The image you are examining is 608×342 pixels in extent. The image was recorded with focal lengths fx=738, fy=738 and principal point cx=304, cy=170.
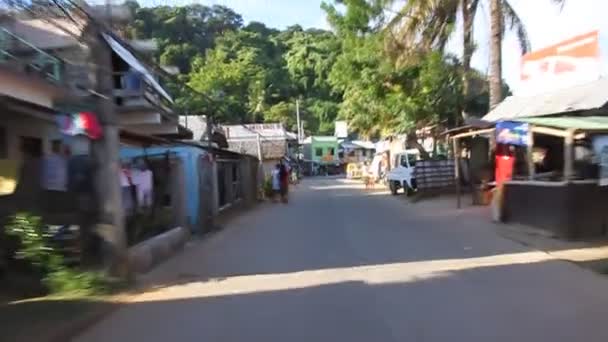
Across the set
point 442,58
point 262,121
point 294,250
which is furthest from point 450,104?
point 262,121

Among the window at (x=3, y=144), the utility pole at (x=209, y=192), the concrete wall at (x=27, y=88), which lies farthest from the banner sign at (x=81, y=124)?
the utility pole at (x=209, y=192)

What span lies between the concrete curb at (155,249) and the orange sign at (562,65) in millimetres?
13231

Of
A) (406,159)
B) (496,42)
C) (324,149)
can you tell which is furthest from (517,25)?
(324,149)

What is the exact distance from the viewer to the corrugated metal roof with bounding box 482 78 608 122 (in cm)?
1911

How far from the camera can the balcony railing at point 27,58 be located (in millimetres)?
14359

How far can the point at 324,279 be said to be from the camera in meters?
10.6

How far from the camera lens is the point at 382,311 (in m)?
8.17

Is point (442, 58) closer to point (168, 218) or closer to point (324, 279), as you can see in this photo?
point (168, 218)

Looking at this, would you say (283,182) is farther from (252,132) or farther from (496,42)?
(252,132)

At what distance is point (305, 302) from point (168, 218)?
27.1 feet

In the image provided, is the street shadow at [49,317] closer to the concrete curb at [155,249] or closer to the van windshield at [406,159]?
the concrete curb at [155,249]

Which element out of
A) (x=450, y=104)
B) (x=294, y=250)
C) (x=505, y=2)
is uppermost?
(x=505, y=2)

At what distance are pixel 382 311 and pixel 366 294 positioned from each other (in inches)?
44.4

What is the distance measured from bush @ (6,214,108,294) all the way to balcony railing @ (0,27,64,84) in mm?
4939
